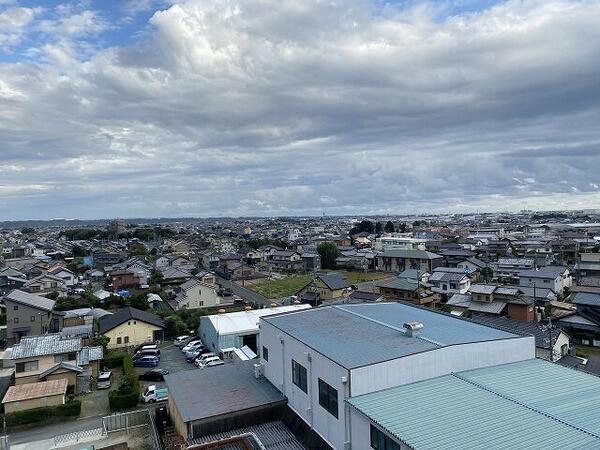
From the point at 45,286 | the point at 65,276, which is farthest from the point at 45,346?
the point at 65,276

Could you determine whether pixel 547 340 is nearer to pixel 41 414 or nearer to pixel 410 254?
pixel 41 414

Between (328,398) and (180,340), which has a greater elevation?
(328,398)

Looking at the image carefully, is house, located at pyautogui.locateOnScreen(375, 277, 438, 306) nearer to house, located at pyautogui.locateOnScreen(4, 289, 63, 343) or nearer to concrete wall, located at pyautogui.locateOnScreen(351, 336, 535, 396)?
concrete wall, located at pyautogui.locateOnScreen(351, 336, 535, 396)

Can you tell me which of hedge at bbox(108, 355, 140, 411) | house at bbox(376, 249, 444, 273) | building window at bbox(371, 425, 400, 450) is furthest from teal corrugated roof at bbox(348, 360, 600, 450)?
house at bbox(376, 249, 444, 273)

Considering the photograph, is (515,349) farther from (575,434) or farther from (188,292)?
(188,292)

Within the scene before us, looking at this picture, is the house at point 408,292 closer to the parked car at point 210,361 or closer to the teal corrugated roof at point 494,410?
the parked car at point 210,361

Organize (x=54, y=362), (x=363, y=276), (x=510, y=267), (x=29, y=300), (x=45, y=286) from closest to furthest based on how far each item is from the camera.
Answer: (x=54, y=362) → (x=29, y=300) → (x=45, y=286) → (x=510, y=267) → (x=363, y=276)
